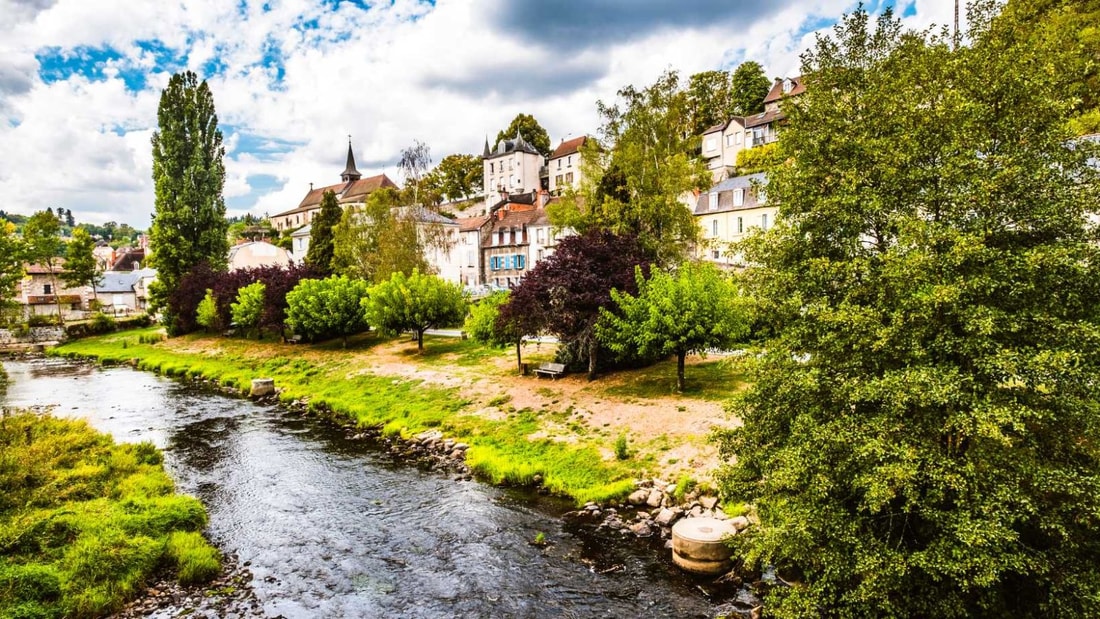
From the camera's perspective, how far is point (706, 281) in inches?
765

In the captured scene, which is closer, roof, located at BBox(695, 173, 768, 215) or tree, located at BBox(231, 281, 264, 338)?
tree, located at BBox(231, 281, 264, 338)

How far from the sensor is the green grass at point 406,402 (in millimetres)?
15328

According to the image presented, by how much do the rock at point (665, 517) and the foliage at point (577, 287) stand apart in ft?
31.8

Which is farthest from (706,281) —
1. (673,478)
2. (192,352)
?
(192,352)

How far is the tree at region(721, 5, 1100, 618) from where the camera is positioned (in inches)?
259

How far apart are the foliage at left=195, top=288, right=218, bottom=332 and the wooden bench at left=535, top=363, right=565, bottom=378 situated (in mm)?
30643

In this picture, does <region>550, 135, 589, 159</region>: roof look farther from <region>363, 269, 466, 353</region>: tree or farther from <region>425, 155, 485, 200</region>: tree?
<region>363, 269, 466, 353</region>: tree

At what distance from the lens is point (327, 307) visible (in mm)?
34219

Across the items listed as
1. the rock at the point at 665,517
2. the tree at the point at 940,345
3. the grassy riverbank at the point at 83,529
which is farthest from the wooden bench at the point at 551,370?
the tree at the point at 940,345

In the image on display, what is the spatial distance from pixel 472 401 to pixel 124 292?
2924 inches

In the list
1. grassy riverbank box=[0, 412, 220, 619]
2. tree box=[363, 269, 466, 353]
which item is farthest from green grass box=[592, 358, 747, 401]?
grassy riverbank box=[0, 412, 220, 619]

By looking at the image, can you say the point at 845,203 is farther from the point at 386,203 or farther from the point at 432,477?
the point at 386,203

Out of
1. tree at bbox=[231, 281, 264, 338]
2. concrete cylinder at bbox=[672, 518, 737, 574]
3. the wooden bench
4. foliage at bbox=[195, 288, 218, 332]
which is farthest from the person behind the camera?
foliage at bbox=[195, 288, 218, 332]

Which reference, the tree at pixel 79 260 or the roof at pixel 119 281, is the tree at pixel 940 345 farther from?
the roof at pixel 119 281
